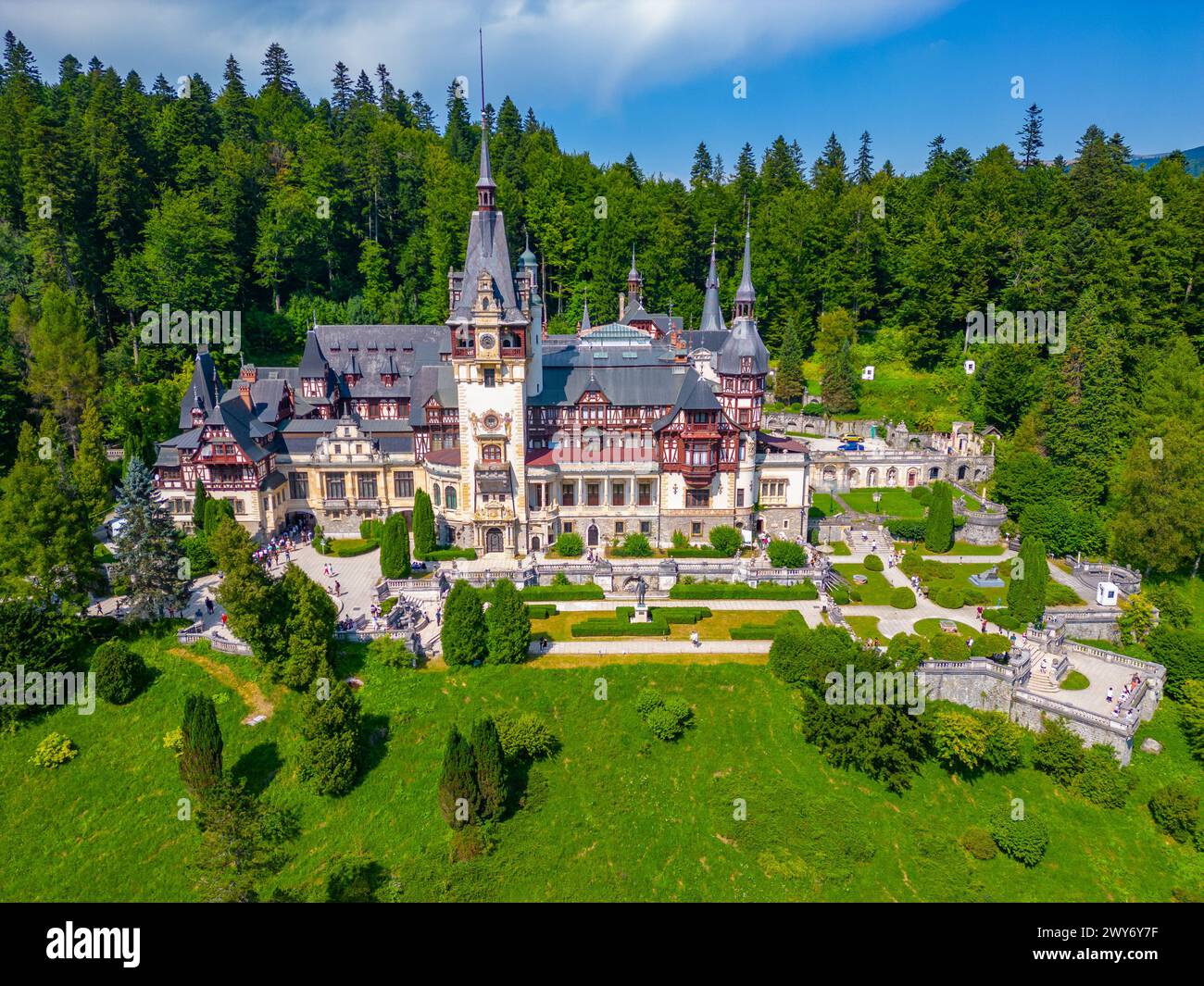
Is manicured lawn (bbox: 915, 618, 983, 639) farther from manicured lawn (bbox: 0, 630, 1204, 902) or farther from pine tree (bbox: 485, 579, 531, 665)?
pine tree (bbox: 485, 579, 531, 665)

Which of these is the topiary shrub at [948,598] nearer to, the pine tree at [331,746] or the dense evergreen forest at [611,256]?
the dense evergreen forest at [611,256]

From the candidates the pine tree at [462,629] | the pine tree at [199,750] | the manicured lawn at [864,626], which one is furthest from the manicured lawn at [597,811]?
the manicured lawn at [864,626]

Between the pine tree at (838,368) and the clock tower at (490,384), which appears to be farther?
the pine tree at (838,368)

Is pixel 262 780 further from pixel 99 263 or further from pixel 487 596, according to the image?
→ pixel 99 263

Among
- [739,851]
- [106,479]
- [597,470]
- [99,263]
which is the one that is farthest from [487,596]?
[99,263]

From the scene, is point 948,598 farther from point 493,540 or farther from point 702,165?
point 702,165
